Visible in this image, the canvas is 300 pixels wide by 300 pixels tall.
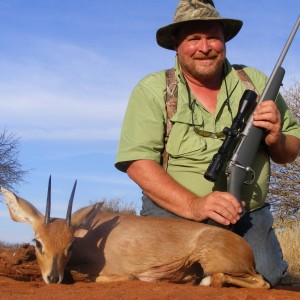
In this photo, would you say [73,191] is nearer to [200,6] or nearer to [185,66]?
[185,66]

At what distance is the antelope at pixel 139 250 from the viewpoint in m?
5.75

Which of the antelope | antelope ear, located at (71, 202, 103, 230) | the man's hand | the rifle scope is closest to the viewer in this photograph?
the man's hand

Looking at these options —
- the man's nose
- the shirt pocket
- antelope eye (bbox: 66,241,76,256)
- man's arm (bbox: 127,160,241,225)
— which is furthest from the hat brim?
antelope eye (bbox: 66,241,76,256)

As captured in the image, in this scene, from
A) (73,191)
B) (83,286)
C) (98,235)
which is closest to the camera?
(83,286)

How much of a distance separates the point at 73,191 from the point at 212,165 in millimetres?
1350

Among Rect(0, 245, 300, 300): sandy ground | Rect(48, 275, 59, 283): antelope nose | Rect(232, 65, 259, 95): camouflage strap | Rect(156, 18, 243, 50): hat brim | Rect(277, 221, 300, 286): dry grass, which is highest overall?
Rect(156, 18, 243, 50): hat brim

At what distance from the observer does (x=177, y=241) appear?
19.7 feet

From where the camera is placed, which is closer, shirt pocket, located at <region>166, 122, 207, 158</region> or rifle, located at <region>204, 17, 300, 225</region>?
rifle, located at <region>204, 17, 300, 225</region>

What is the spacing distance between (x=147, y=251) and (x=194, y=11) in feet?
8.34

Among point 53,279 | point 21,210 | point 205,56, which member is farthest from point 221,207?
point 21,210

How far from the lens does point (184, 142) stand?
253 inches

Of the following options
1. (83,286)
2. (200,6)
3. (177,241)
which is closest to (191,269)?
(177,241)

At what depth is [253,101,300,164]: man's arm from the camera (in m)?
6.02

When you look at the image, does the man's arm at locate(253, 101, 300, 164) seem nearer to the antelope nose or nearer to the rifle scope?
the rifle scope
